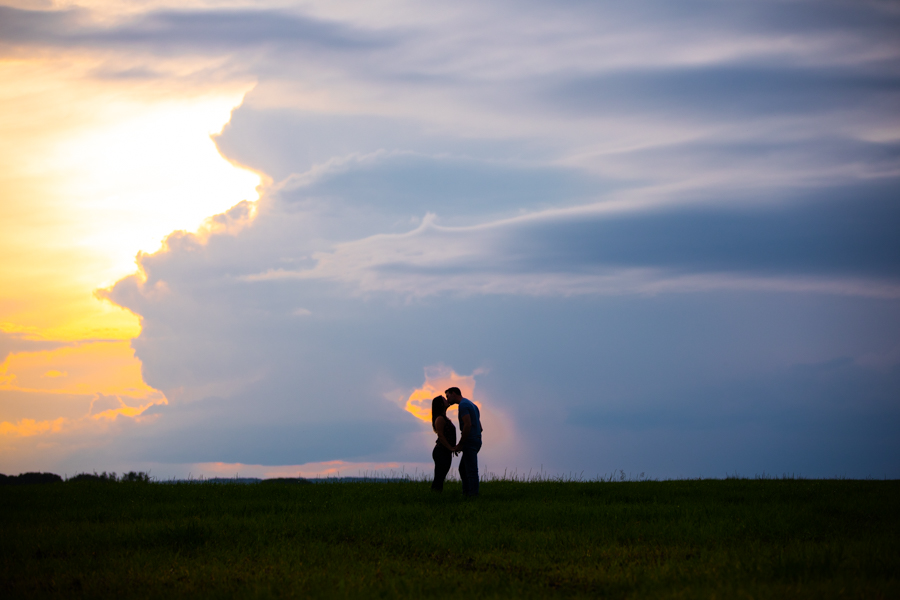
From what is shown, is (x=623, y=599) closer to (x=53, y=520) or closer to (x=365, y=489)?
(x=365, y=489)

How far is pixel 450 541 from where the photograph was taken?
14039mm

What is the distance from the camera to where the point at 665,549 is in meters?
13.4

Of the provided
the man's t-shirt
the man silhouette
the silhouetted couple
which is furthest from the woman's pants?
the man's t-shirt

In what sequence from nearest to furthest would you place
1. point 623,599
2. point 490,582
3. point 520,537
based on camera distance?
point 623,599
point 490,582
point 520,537

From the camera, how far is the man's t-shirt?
18.9 meters

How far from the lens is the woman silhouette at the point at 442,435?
19.1 meters

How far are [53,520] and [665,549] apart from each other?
14884 millimetres

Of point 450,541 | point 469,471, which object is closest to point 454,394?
point 469,471

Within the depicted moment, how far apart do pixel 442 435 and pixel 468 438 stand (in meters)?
0.77

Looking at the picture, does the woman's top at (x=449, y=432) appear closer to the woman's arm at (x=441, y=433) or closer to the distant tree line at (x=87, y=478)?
the woman's arm at (x=441, y=433)

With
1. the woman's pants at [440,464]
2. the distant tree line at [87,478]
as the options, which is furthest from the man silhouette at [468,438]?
the distant tree line at [87,478]

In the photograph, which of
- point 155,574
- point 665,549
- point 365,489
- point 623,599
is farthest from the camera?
point 365,489

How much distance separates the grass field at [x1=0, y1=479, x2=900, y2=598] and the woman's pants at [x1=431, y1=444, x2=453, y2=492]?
444mm

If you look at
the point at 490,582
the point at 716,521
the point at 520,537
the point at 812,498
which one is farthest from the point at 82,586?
the point at 812,498
